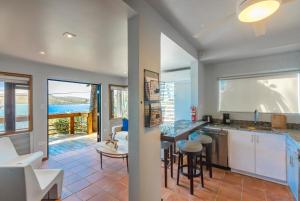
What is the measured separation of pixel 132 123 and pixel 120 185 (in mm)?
1607

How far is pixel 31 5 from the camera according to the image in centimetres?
147

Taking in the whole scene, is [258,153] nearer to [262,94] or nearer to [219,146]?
[219,146]

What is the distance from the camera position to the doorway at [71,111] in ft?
20.3

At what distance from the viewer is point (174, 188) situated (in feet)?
7.73

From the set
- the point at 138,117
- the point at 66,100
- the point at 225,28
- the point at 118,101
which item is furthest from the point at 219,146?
the point at 66,100

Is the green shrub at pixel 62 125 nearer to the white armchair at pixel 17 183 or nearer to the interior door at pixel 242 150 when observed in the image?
the white armchair at pixel 17 183

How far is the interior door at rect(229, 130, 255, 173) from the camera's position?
2.66 meters

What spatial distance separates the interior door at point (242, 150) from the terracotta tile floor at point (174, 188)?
0.18 metres

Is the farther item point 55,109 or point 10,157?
point 55,109

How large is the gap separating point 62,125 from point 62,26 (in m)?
5.66

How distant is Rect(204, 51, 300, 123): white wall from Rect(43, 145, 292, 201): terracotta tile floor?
123cm

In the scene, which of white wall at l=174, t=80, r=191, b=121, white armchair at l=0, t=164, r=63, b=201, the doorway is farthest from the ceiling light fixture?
the doorway

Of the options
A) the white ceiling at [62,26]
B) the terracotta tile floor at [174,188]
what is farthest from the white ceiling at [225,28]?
the terracotta tile floor at [174,188]

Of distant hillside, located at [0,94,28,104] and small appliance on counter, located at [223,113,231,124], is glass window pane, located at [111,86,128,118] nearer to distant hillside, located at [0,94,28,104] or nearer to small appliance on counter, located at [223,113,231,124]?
distant hillside, located at [0,94,28,104]
